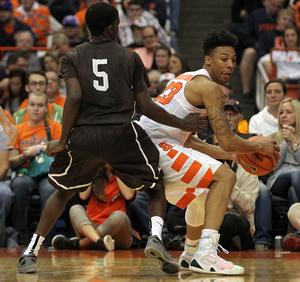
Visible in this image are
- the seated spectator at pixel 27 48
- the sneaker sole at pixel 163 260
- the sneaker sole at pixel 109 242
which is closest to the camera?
the sneaker sole at pixel 163 260

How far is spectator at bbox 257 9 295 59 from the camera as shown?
374 inches

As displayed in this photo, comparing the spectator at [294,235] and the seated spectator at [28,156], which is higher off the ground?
the seated spectator at [28,156]

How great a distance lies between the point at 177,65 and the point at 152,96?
1.54 meters

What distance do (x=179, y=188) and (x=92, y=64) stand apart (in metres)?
1.15

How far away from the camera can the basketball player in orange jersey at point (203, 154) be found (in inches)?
158

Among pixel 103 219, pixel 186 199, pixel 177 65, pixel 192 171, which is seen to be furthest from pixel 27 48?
pixel 192 171

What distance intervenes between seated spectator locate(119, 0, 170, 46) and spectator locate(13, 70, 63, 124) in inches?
113

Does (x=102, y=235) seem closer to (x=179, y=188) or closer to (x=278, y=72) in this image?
(x=179, y=188)

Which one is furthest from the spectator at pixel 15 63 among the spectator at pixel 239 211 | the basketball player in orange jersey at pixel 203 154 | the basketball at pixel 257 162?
the basketball at pixel 257 162

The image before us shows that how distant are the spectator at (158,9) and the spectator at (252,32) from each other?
1.58 meters

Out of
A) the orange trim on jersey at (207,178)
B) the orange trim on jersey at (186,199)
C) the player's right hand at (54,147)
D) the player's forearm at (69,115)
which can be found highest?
the player's forearm at (69,115)

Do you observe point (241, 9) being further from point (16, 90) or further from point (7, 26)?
point (16, 90)

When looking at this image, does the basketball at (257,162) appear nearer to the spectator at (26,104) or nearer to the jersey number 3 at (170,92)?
the jersey number 3 at (170,92)

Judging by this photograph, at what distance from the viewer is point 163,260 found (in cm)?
380
